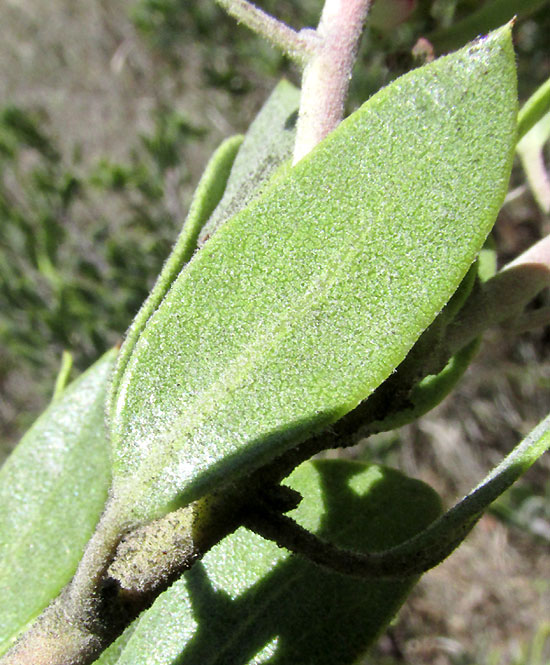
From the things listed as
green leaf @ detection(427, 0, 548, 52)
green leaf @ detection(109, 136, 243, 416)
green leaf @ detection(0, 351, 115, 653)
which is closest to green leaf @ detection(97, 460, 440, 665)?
green leaf @ detection(0, 351, 115, 653)

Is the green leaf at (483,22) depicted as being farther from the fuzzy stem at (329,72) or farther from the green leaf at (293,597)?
the green leaf at (293,597)

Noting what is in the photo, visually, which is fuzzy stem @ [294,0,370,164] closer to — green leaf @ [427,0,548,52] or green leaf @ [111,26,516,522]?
green leaf @ [111,26,516,522]

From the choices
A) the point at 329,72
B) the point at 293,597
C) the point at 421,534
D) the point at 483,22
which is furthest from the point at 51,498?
the point at 483,22

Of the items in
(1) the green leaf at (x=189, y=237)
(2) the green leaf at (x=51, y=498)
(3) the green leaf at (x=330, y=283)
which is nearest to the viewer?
(3) the green leaf at (x=330, y=283)

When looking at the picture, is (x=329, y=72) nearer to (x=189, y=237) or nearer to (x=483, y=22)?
(x=189, y=237)

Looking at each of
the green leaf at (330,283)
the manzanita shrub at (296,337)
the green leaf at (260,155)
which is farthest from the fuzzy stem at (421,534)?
the green leaf at (260,155)

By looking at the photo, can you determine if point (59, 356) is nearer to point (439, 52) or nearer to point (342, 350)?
point (439, 52)
